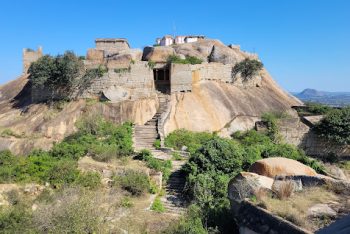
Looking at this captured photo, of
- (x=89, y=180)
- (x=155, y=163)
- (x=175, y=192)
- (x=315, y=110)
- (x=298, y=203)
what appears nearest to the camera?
(x=298, y=203)

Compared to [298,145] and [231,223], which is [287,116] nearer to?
[298,145]

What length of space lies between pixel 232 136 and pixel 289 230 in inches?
662

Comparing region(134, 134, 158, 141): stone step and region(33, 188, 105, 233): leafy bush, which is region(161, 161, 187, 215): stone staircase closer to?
region(134, 134, 158, 141): stone step

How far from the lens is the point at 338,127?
69.9 ft

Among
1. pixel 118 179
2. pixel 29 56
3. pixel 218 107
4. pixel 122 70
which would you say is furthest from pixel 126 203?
pixel 29 56

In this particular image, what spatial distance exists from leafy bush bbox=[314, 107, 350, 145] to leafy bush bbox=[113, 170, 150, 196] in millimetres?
13404

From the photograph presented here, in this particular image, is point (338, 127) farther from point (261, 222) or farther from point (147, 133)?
point (261, 222)

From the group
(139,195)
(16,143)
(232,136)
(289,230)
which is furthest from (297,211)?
(16,143)

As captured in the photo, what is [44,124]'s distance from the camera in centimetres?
2072

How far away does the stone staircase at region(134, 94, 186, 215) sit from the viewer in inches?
555

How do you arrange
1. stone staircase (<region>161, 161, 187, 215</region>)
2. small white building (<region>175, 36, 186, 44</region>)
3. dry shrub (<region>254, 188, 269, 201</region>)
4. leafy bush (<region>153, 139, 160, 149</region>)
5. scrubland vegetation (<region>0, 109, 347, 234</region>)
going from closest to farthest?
1. dry shrub (<region>254, 188, 269, 201</region>)
2. scrubland vegetation (<region>0, 109, 347, 234</region>)
3. stone staircase (<region>161, 161, 187, 215</region>)
4. leafy bush (<region>153, 139, 160, 149</region>)
5. small white building (<region>175, 36, 186, 44</region>)

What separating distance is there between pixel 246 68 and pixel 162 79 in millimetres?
7262

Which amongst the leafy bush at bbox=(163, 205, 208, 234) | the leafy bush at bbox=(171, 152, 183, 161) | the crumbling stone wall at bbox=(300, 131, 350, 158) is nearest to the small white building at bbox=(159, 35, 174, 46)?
the crumbling stone wall at bbox=(300, 131, 350, 158)

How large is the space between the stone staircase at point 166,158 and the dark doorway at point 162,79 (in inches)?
36.7
